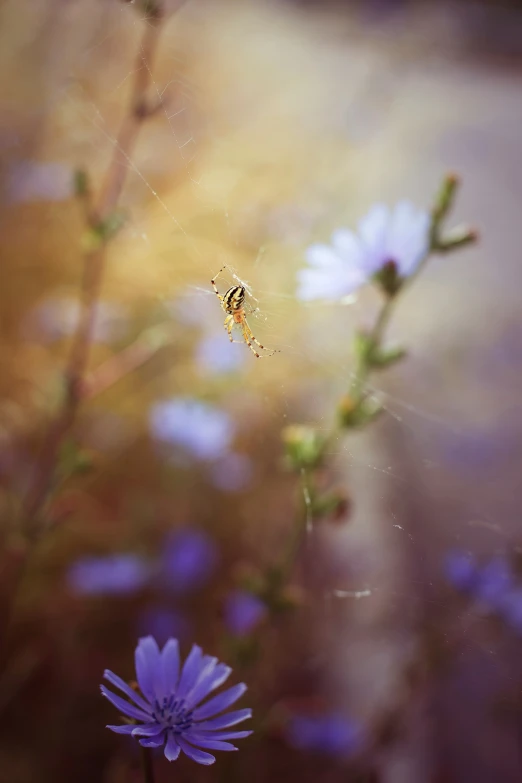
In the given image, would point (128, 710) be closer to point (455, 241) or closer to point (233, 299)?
point (233, 299)

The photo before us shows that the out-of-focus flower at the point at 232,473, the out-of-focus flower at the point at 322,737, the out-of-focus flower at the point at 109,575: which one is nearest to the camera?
the out-of-focus flower at the point at 322,737

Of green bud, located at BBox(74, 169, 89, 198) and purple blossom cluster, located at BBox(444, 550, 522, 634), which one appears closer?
green bud, located at BBox(74, 169, 89, 198)

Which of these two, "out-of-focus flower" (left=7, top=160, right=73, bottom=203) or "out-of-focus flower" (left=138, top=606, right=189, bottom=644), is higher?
"out-of-focus flower" (left=7, top=160, right=73, bottom=203)

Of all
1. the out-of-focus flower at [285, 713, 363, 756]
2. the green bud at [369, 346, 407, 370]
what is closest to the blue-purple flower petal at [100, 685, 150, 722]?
the green bud at [369, 346, 407, 370]

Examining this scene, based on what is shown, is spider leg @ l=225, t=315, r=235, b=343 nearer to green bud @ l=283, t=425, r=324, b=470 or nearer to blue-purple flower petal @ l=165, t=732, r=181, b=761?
green bud @ l=283, t=425, r=324, b=470

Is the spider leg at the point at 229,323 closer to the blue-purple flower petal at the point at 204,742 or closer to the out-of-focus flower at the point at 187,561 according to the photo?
the blue-purple flower petal at the point at 204,742

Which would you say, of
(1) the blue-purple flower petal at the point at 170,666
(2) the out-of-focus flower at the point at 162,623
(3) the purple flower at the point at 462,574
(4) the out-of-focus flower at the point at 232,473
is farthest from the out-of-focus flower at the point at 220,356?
(1) the blue-purple flower petal at the point at 170,666
